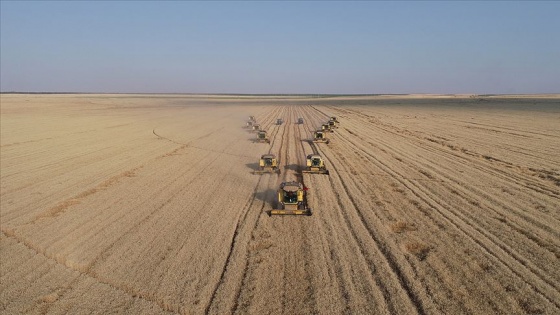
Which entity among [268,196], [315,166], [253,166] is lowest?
[253,166]

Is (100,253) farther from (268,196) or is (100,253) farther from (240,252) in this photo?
(268,196)

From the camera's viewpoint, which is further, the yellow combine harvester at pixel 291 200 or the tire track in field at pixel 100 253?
the yellow combine harvester at pixel 291 200

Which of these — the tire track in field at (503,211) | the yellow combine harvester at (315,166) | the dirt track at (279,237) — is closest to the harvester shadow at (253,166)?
the dirt track at (279,237)

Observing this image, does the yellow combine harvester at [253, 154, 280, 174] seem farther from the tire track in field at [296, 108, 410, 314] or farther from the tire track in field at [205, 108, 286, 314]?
the tire track in field at [296, 108, 410, 314]

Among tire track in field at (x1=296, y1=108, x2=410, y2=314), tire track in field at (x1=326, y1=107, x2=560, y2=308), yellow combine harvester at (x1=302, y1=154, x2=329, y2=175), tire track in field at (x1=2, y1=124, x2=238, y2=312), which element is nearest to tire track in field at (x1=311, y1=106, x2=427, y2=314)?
tire track in field at (x1=296, y1=108, x2=410, y2=314)

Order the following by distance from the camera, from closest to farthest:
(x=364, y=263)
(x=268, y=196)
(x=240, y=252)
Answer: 1. (x=364, y=263)
2. (x=240, y=252)
3. (x=268, y=196)

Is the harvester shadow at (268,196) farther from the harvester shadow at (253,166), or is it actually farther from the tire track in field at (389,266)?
the harvester shadow at (253,166)

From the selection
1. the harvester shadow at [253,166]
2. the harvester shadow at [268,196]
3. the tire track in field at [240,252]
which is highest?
the tire track in field at [240,252]

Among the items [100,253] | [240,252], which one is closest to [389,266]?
[240,252]
